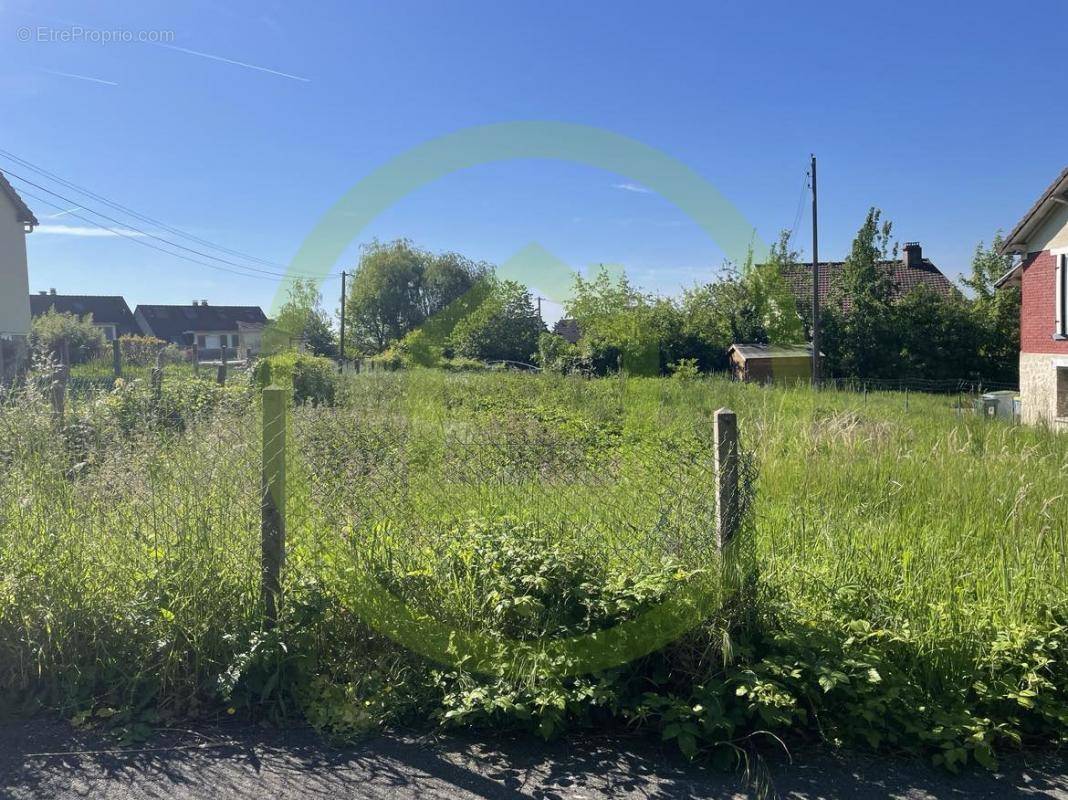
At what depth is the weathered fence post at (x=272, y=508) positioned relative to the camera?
11.0ft

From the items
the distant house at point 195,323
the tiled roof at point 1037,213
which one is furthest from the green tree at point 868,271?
the distant house at point 195,323

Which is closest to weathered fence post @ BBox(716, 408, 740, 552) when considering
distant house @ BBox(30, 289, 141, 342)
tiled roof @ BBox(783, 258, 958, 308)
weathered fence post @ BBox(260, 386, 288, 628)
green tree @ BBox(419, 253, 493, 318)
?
weathered fence post @ BBox(260, 386, 288, 628)

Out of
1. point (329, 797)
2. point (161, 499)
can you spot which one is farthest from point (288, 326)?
point (329, 797)

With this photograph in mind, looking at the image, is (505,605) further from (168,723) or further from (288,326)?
(288,326)

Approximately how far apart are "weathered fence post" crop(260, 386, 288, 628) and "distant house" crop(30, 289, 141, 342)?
56.3 m

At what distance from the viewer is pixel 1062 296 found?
1725 cm

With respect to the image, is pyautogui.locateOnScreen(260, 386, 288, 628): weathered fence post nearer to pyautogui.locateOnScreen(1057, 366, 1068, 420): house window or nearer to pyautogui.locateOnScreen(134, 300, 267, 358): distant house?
pyautogui.locateOnScreen(1057, 366, 1068, 420): house window

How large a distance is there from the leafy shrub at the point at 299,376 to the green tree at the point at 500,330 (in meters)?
19.1

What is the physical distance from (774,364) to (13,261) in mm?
27536

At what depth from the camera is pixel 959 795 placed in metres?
2.62

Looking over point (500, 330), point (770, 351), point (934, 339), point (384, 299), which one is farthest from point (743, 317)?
point (384, 299)

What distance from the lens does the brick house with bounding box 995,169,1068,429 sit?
17.2 metres

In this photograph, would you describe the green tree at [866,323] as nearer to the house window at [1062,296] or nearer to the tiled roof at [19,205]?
the house window at [1062,296]

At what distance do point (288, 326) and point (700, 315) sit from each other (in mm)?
17045
